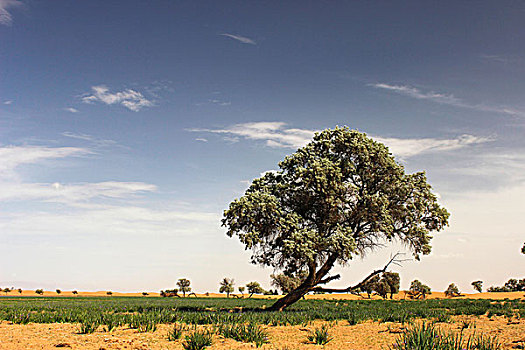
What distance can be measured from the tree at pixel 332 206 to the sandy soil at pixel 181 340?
8.27 meters

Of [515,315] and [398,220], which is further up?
[398,220]

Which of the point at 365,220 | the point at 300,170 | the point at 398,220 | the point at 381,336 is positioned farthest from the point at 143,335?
the point at 398,220

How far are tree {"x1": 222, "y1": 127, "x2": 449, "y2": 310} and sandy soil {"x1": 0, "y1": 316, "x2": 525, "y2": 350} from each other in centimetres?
827

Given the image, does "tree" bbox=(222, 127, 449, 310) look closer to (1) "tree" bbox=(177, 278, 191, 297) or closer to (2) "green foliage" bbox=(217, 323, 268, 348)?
(2) "green foliage" bbox=(217, 323, 268, 348)

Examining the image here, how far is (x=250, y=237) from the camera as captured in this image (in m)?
22.5

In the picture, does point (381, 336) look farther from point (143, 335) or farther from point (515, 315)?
point (515, 315)

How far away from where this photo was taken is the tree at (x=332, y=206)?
2259 cm

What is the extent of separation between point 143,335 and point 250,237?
10.9 m

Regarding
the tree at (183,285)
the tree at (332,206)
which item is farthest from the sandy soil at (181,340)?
the tree at (183,285)

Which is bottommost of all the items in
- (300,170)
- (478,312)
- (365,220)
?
(478,312)

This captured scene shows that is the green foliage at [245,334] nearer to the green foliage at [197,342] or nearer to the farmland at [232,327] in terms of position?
the farmland at [232,327]

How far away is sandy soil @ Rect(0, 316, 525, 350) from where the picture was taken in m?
10.6

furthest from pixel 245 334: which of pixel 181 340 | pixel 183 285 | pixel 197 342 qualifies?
pixel 183 285

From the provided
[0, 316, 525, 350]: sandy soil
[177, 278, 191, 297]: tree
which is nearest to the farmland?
[0, 316, 525, 350]: sandy soil
